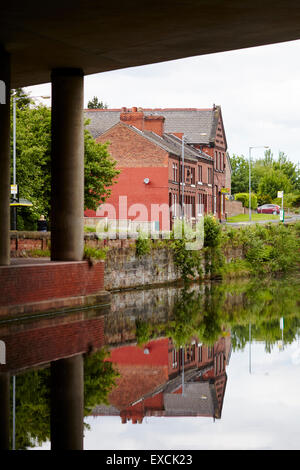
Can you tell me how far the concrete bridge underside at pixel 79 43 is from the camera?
16.4 m

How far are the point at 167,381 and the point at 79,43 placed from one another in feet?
36.5

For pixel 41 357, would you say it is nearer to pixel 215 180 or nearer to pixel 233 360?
pixel 233 360

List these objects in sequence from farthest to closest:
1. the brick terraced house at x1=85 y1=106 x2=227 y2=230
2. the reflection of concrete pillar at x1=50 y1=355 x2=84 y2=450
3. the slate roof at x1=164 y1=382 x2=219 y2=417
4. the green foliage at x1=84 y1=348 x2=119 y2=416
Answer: the brick terraced house at x1=85 y1=106 x2=227 y2=230 < the green foliage at x1=84 y1=348 x2=119 y2=416 < the slate roof at x1=164 y1=382 x2=219 y2=417 < the reflection of concrete pillar at x1=50 y1=355 x2=84 y2=450

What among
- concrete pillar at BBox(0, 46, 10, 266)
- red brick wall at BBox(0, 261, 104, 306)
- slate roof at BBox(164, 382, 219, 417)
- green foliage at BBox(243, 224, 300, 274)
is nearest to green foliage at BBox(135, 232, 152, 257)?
red brick wall at BBox(0, 261, 104, 306)

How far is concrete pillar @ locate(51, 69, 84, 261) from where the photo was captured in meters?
22.9

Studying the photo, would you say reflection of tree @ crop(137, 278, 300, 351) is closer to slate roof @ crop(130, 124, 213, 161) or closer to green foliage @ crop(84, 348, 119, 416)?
green foliage @ crop(84, 348, 119, 416)

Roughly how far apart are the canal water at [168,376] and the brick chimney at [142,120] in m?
38.4

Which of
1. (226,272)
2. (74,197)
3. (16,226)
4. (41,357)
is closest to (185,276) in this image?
(226,272)

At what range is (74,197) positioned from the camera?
23.1 metres

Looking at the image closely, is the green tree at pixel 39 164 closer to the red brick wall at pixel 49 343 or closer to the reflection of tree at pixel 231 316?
the reflection of tree at pixel 231 316

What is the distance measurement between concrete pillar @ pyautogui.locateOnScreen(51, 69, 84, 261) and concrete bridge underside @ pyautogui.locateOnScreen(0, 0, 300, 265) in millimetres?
29

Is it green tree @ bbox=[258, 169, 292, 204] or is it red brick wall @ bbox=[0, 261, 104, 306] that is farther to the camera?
green tree @ bbox=[258, 169, 292, 204]

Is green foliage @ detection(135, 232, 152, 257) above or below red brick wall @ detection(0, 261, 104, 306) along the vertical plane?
above

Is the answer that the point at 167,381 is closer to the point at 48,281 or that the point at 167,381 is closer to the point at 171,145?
the point at 48,281
